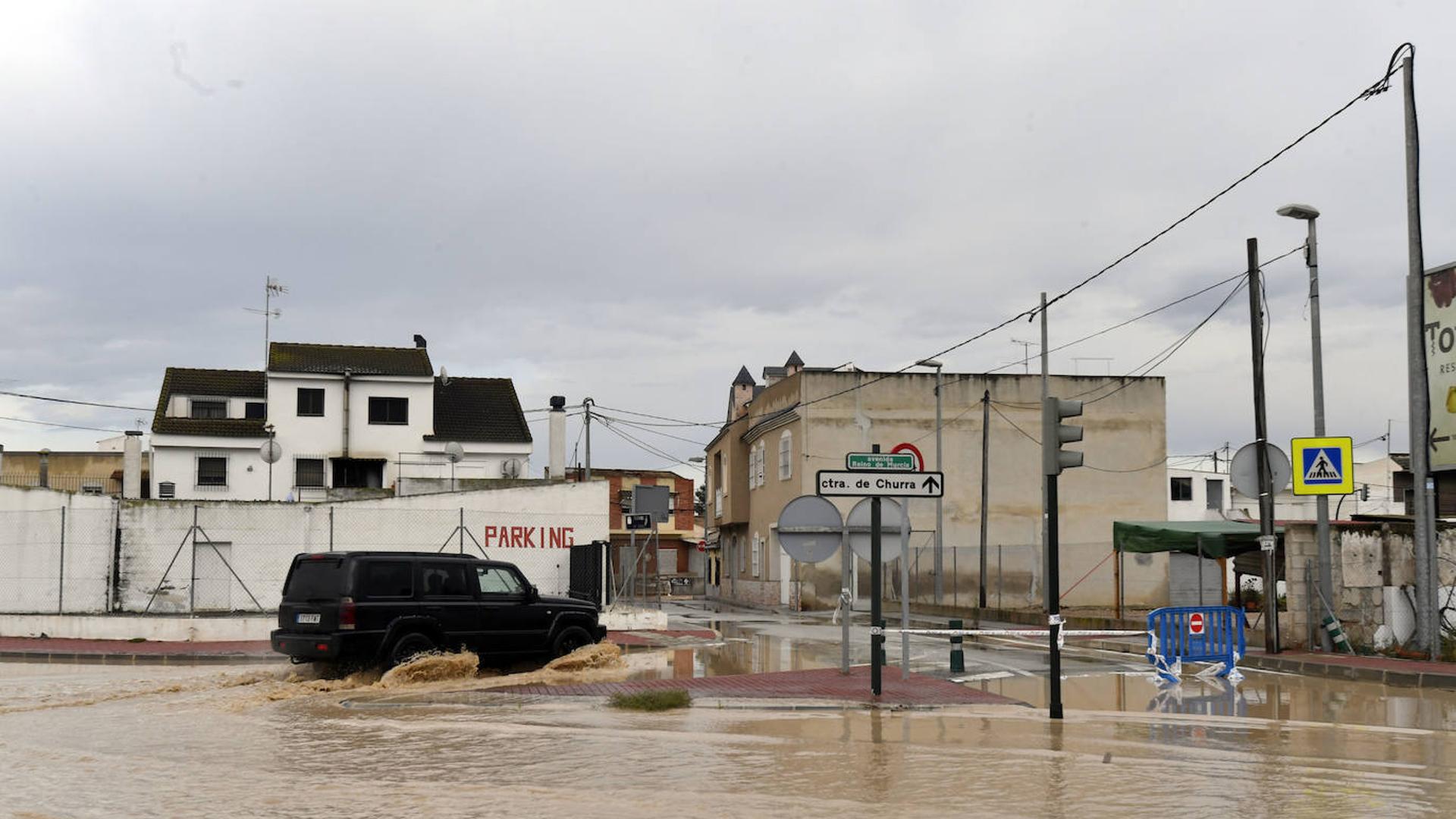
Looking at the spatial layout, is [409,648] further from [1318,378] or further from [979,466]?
[979,466]

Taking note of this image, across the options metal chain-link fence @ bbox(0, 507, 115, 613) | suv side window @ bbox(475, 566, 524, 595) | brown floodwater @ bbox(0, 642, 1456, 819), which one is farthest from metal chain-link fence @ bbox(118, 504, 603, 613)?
brown floodwater @ bbox(0, 642, 1456, 819)

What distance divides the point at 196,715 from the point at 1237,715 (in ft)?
34.2

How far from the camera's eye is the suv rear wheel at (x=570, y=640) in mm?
18609

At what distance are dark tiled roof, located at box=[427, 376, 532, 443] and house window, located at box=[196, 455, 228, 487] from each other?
7741 mm

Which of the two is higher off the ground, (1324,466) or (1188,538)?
(1324,466)

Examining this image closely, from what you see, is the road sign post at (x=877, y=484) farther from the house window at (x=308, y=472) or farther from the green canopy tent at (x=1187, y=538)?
the house window at (x=308, y=472)

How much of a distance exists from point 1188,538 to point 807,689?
46.5ft

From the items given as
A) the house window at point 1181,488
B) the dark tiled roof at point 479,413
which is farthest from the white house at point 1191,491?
the dark tiled roof at point 479,413

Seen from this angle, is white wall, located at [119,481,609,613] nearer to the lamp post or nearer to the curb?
the curb

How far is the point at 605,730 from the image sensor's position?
40.0 ft

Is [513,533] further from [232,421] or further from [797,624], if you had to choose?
[232,421]

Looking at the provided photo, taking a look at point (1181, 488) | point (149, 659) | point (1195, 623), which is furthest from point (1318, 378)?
point (1181, 488)

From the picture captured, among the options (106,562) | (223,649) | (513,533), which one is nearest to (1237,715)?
(223,649)

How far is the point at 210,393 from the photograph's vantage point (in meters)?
55.3
